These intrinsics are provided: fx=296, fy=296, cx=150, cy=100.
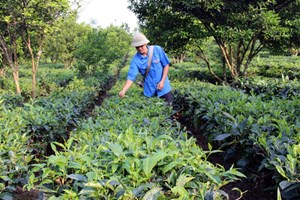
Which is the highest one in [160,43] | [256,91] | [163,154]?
[160,43]

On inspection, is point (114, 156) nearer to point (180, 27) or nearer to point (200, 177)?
point (200, 177)

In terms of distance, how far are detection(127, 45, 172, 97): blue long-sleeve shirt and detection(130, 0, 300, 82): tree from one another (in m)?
4.01

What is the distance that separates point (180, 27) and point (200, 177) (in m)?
9.27

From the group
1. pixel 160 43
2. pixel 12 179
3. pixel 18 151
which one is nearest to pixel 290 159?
pixel 12 179

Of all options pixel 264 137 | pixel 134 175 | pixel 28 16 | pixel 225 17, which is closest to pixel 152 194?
pixel 134 175

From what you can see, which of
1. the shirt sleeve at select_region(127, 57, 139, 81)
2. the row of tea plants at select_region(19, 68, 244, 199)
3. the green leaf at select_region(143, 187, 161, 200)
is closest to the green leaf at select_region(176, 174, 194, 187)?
the row of tea plants at select_region(19, 68, 244, 199)

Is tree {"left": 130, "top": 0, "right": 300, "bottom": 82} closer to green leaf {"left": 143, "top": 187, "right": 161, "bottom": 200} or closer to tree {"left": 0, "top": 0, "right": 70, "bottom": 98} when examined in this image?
Result: tree {"left": 0, "top": 0, "right": 70, "bottom": 98}

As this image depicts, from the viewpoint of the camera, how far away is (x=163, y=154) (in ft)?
5.00

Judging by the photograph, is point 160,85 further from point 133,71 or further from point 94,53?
point 94,53

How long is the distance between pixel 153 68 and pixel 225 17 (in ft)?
17.6

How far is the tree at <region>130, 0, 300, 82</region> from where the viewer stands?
8562mm

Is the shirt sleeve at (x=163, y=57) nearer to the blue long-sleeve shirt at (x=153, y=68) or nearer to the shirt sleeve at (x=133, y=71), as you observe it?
the blue long-sleeve shirt at (x=153, y=68)

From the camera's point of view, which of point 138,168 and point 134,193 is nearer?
point 134,193

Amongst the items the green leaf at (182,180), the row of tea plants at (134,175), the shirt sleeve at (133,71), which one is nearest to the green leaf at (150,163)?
the row of tea plants at (134,175)
